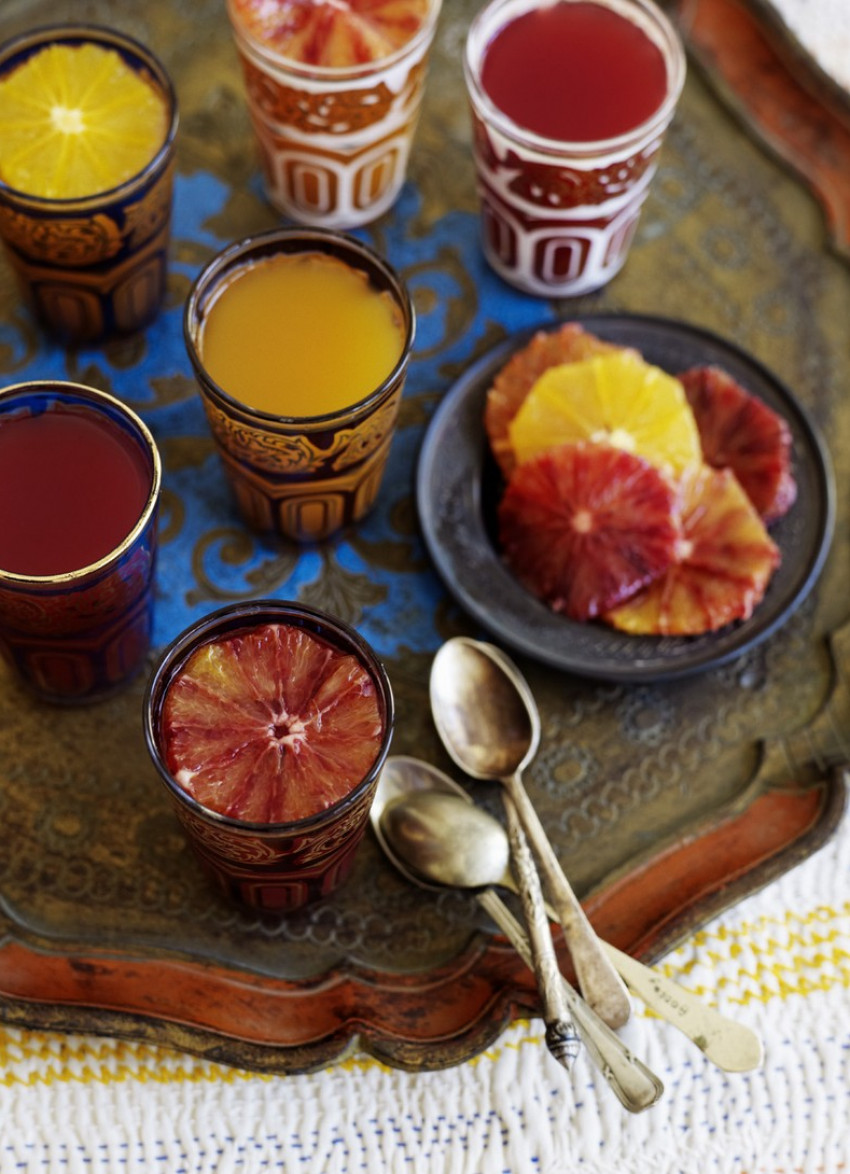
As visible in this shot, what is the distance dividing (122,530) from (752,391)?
2.41ft

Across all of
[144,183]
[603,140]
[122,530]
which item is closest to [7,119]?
[144,183]

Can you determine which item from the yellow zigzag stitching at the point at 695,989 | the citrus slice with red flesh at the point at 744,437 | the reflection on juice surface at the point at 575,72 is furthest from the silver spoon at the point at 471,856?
the reflection on juice surface at the point at 575,72

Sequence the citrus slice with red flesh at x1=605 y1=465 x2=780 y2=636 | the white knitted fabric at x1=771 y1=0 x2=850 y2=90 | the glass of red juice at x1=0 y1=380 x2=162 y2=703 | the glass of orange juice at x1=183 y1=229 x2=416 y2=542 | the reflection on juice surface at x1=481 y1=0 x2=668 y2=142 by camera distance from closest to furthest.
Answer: the glass of red juice at x1=0 y1=380 x2=162 y2=703, the glass of orange juice at x1=183 y1=229 x2=416 y2=542, the citrus slice with red flesh at x1=605 y1=465 x2=780 y2=636, the reflection on juice surface at x1=481 y1=0 x2=668 y2=142, the white knitted fabric at x1=771 y1=0 x2=850 y2=90

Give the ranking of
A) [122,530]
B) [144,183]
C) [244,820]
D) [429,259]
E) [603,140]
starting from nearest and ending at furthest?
[244,820] < [122,530] < [144,183] < [603,140] < [429,259]

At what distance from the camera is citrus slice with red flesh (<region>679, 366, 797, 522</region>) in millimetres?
1465

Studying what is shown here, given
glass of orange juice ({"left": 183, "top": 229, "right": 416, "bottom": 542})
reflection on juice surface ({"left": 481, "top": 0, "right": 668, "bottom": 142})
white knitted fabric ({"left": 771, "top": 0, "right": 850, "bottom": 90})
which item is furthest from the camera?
white knitted fabric ({"left": 771, "top": 0, "right": 850, "bottom": 90})

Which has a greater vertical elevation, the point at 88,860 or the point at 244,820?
the point at 244,820

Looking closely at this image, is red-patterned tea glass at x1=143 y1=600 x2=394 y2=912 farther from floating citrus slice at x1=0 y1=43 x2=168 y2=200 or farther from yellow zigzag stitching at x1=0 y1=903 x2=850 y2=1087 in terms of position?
floating citrus slice at x1=0 y1=43 x2=168 y2=200

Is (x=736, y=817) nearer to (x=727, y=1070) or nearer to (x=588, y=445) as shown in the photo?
(x=727, y=1070)

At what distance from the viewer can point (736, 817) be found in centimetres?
137

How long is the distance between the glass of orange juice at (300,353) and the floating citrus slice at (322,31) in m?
0.24

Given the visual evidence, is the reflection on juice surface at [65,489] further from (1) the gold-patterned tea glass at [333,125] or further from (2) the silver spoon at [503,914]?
(1) the gold-patterned tea glass at [333,125]

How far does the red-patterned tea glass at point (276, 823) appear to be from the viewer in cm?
108

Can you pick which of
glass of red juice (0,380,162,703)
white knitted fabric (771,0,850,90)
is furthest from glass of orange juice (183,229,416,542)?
white knitted fabric (771,0,850,90)
